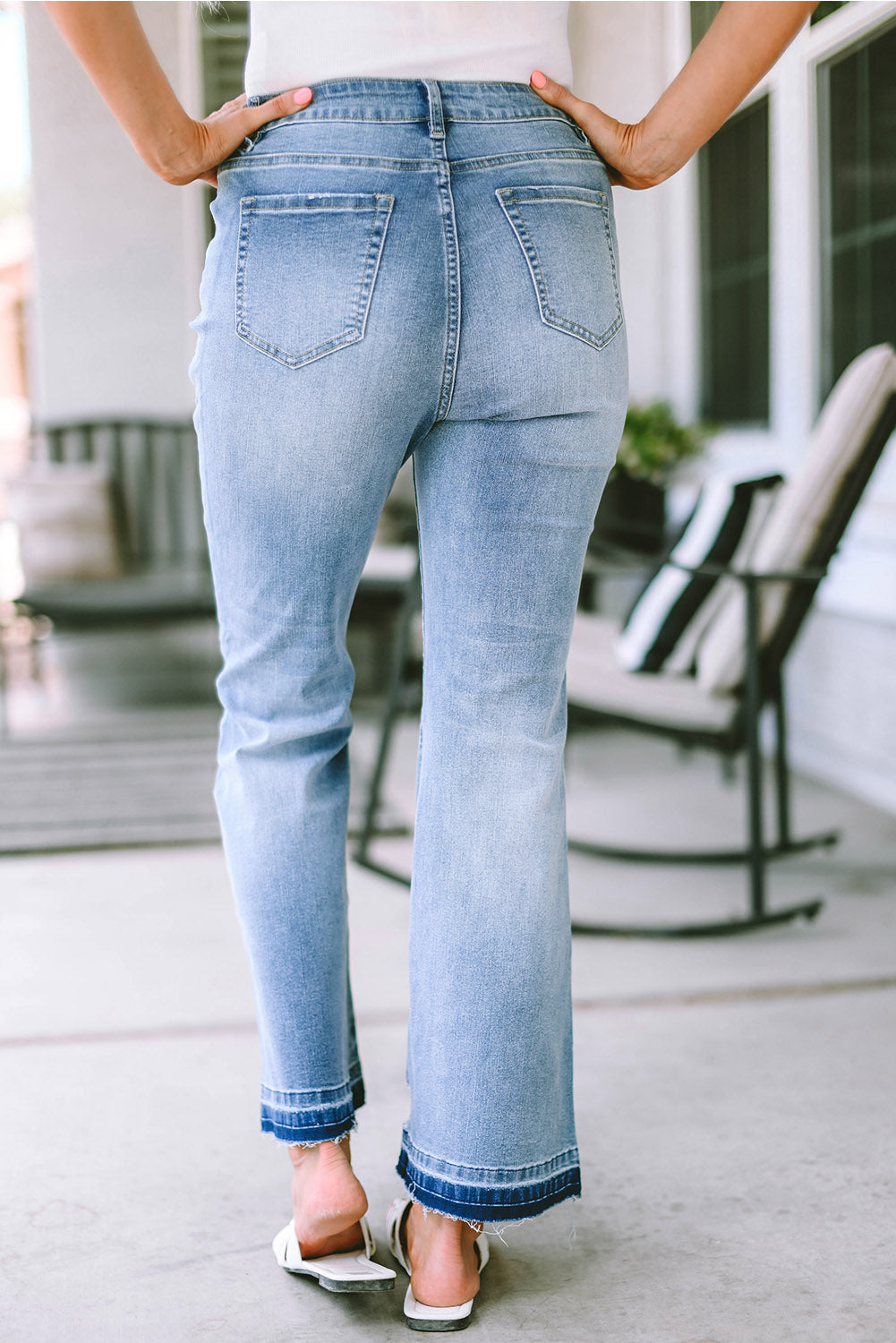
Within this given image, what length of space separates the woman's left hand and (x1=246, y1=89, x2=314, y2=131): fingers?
167mm

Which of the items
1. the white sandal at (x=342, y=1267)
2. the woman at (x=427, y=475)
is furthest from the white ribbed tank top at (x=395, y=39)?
the white sandal at (x=342, y=1267)

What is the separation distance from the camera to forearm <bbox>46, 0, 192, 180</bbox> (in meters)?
0.88

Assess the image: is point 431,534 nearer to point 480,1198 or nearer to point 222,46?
point 480,1198

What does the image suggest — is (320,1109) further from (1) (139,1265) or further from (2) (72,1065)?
(2) (72,1065)

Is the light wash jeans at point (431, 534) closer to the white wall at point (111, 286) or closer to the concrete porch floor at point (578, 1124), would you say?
the concrete porch floor at point (578, 1124)

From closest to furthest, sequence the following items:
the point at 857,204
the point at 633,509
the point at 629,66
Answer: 1. the point at 629,66
2. the point at 857,204
3. the point at 633,509

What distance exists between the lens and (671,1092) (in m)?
1.44

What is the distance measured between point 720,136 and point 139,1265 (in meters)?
3.43

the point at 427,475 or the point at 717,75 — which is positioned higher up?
the point at 717,75

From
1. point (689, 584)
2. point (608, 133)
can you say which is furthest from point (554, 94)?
point (689, 584)

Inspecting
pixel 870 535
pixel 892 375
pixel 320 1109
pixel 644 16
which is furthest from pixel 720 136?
pixel 320 1109

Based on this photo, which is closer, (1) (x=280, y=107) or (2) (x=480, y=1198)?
(1) (x=280, y=107)

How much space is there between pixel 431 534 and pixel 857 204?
7.88 ft

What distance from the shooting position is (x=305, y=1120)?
105 centimetres
